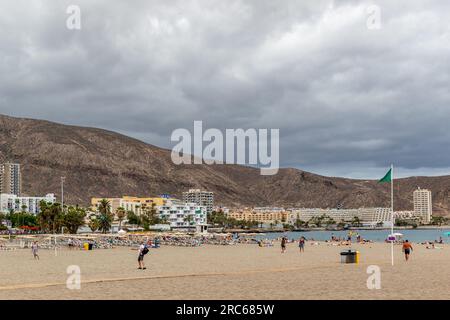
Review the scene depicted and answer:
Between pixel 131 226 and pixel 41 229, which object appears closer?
pixel 41 229

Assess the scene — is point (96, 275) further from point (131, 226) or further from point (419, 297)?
point (131, 226)

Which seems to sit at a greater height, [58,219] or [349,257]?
[349,257]

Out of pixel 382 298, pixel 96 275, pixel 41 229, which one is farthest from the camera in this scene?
pixel 41 229

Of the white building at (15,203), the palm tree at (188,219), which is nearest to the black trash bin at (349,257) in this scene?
the white building at (15,203)

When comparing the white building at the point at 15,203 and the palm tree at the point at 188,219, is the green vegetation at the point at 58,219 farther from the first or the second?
the palm tree at the point at 188,219

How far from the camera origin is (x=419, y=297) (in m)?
17.0

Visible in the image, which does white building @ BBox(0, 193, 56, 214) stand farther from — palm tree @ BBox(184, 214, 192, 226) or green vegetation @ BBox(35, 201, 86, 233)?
green vegetation @ BBox(35, 201, 86, 233)

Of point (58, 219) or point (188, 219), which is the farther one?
point (188, 219)

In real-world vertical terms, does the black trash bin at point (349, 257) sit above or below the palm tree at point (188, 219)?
above

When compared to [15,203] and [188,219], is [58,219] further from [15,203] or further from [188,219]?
[188,219]

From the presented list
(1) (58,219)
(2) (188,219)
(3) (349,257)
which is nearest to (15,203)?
(2) (188,219)

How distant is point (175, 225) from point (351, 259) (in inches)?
6494
